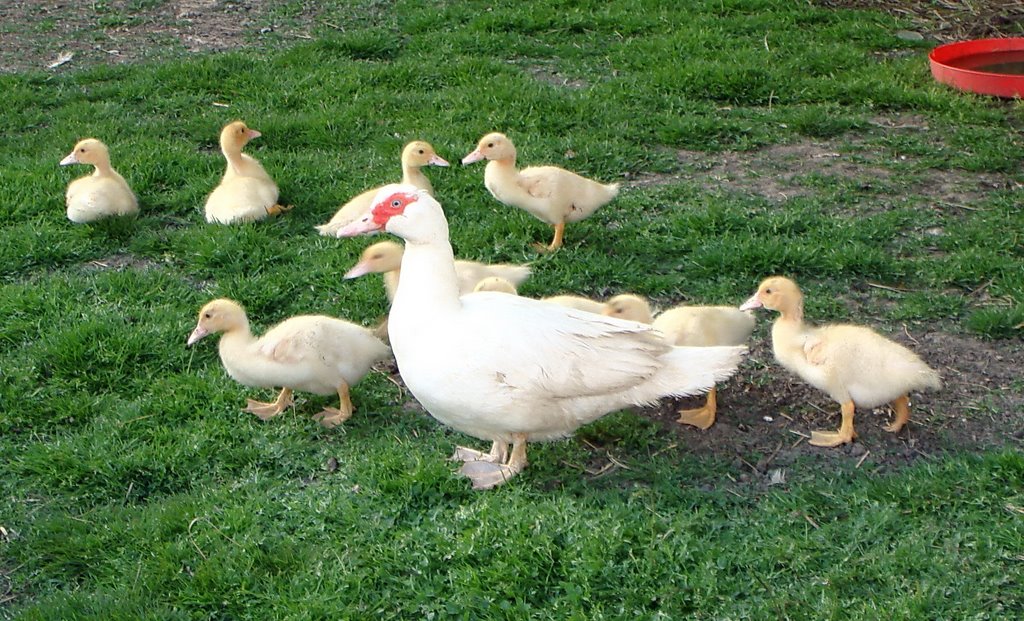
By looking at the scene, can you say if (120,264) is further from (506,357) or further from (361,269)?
(506,357)

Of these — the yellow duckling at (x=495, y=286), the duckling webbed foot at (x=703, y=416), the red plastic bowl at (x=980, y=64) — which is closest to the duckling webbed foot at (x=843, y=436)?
the duckling webbed foot at (x=703, y=416)

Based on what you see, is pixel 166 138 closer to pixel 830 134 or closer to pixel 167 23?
pixel 167 23

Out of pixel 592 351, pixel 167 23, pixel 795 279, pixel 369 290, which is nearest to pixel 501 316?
pixel 592 351

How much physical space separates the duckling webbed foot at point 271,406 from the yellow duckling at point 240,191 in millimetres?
1847

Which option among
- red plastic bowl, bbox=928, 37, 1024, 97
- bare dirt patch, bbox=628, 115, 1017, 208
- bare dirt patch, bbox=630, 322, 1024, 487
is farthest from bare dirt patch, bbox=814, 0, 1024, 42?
bare dirt patch, bbox=630, 322, 1024, 487

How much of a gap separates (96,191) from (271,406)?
2.45m

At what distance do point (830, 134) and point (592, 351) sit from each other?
457 centimetres

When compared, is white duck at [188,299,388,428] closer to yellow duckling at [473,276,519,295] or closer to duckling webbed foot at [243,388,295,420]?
duckling webbed foot at [243,388,295,420]

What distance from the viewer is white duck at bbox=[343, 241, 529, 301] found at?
5426 millimetres

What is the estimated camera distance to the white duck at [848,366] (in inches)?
185

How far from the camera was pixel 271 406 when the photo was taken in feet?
17.4

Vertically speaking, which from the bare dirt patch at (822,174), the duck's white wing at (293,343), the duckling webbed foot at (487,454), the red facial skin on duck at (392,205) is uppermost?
the red facial skin on duck at (392,205)

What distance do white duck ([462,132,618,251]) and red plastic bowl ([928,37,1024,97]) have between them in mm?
3756

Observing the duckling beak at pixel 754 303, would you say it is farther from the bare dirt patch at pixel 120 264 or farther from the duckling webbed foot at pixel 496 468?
the bare dirt patch at pixel 120 264
